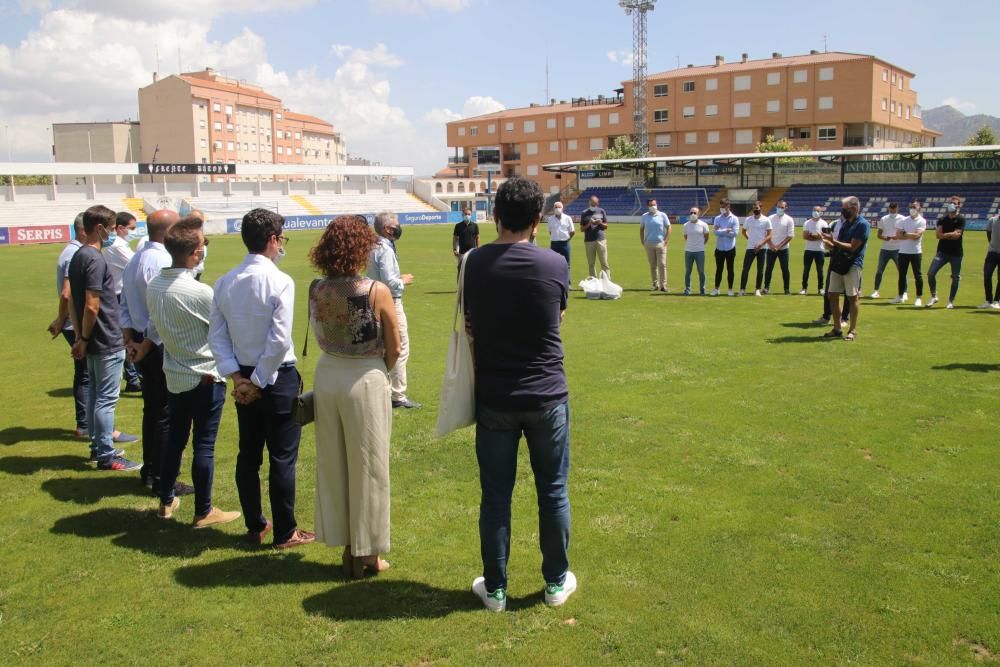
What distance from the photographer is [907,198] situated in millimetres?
45812

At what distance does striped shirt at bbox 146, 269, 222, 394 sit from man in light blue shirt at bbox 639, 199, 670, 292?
503 inches

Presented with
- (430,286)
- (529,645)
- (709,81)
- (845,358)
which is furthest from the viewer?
(709,81)

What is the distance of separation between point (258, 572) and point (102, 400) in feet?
9.22

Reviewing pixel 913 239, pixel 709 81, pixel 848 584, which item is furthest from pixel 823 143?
pixel 848 584

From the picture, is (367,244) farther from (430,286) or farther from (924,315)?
(430,286)

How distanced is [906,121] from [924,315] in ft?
256

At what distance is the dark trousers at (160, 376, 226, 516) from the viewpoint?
16.4ft

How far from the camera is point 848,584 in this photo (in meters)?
4.08

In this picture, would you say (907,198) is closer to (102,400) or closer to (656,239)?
(656,239)

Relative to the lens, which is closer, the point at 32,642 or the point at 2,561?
the point at 32,642

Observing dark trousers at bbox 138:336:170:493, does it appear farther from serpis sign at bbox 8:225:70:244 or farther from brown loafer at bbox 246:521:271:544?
serpis sign at bbox 8:225:70:244

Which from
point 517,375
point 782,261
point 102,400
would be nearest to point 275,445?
point 517,375

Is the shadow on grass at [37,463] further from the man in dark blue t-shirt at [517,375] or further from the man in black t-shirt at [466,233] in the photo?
the man in black t-shirt at [466,233]

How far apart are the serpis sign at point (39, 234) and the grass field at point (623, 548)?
39122 millimetres
